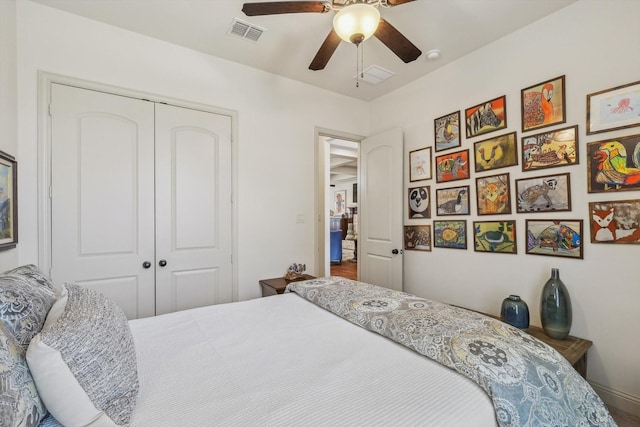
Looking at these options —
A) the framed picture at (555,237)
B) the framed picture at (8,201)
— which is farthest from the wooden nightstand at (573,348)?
the framed picture at (8,201)

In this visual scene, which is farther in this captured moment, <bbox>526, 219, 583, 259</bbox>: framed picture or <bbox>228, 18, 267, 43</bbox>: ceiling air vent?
<bbox>228, 18, 267, 43</bbox>: ceiling air vent

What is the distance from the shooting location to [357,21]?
1.58 m

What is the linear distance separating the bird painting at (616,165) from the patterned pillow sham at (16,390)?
9.37 feet

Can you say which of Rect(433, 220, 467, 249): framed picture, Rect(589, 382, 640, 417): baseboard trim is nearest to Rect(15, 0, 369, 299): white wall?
Rect(433, 220, 467, 249): framed picture

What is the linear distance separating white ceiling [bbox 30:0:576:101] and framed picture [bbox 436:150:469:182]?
906mm

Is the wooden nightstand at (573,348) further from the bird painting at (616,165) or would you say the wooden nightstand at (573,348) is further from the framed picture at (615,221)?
the bird painting at (616,165)

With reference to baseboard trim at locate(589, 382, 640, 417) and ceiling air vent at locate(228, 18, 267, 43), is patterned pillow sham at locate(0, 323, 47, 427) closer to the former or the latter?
ceiling air vent at locate(228, 18, 267, 43)

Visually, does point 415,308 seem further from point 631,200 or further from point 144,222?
point 144,222

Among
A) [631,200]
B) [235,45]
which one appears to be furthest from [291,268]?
[631,200]

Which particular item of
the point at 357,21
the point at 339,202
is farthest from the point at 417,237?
the point at 339,202

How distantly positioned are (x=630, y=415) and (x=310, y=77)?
3615mm

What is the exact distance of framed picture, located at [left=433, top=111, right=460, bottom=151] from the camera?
9.01ft

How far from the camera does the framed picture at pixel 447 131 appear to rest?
2.75 meters

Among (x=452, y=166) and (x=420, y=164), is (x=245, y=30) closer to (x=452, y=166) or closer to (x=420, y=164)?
(x=420, y=164)
